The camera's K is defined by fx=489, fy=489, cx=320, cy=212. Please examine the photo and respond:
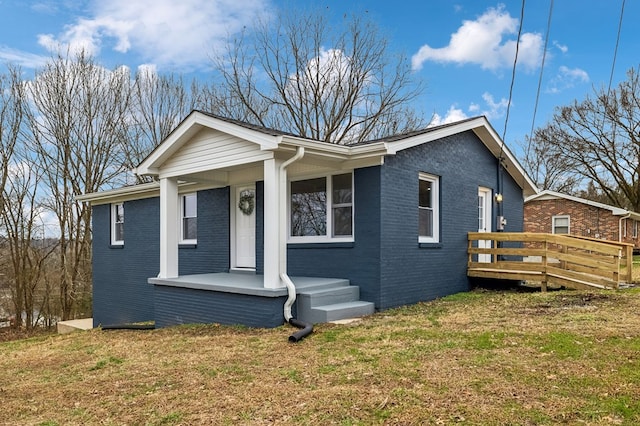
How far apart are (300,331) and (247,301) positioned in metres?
1.57

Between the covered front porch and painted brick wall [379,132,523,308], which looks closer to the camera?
the covered front porch

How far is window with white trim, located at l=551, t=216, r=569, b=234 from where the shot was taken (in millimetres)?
23734

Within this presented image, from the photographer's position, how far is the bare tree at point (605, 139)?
27453 millimetres

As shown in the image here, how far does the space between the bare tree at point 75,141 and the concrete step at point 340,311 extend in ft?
54.8

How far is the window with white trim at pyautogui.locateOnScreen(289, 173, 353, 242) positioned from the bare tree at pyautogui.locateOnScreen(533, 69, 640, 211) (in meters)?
23.3

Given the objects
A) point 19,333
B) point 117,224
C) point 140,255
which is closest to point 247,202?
point 140,255

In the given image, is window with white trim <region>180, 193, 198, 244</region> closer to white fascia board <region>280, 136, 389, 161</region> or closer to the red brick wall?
white fascia board <region>280, 136, 389, 161</region>

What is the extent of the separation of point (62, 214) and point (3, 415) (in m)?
18.6

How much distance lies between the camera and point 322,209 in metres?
9.53

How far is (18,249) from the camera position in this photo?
20.7 meters

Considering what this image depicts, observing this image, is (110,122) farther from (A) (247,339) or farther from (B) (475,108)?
(A) (247,339)

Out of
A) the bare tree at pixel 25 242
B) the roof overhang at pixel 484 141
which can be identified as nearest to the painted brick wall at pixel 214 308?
the roof overhang at pixel 484 141

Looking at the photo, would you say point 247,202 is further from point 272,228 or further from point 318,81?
point 318,81

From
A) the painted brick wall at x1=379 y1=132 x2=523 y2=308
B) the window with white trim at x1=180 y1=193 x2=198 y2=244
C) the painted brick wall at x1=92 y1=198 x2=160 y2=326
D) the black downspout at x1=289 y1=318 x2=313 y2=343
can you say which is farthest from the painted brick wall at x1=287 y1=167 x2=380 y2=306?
the painted brick wall at x1=92 y1=198 x2=160 y2=326
